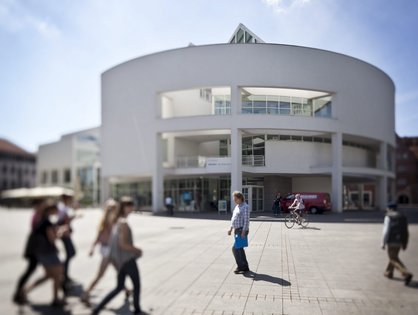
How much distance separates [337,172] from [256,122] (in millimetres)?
1090

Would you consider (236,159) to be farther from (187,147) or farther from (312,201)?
(187,147)

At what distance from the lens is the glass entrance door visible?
355cm

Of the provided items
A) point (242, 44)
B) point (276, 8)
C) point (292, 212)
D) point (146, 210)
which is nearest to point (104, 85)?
point (146, 210)

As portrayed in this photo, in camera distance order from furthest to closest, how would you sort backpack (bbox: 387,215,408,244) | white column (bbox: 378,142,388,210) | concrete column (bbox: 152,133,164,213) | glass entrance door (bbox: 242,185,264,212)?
white column (bbox: 378,142,388,210) < concrete column (bbox: 152,133,164,213) < glass entrance door (bbox: 242,185,264,212) < backpack (bbox: 387,215,408,244)

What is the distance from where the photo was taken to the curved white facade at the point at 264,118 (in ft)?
11.7

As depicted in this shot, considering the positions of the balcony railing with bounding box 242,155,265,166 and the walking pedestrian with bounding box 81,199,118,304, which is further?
the balcony railing with bounding box 242,155,265,166

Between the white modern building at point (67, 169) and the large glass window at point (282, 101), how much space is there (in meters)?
1.65

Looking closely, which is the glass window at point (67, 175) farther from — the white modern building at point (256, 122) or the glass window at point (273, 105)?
the glass window at point (273, 105)

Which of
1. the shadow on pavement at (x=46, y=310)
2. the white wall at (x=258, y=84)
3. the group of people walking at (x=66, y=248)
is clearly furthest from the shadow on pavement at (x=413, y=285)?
the shadow on pavement at (x=46, y=310)

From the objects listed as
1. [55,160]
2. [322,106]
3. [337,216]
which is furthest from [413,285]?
[55,160]

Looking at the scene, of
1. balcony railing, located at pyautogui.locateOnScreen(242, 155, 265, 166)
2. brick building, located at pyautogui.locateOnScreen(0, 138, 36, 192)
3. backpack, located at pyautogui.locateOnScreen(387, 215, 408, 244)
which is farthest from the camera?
balcony railing, located at pyautogui.locateOnScreen(242, 155, 265, 166)

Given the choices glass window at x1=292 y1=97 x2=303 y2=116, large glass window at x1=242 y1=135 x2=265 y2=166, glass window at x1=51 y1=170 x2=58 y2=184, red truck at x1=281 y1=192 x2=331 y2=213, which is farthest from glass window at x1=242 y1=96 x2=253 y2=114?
glass window at x1=51 y1=170 x2=58 y2=184

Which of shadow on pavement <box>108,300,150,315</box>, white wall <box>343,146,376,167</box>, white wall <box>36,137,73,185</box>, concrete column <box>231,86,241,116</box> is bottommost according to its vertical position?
shadow on pavement <box>108,300,150,315</box>

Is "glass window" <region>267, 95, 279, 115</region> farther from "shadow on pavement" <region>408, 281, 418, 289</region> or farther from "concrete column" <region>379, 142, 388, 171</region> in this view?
"shadow on pavement" <region>408, 281, 418, 289</region>
